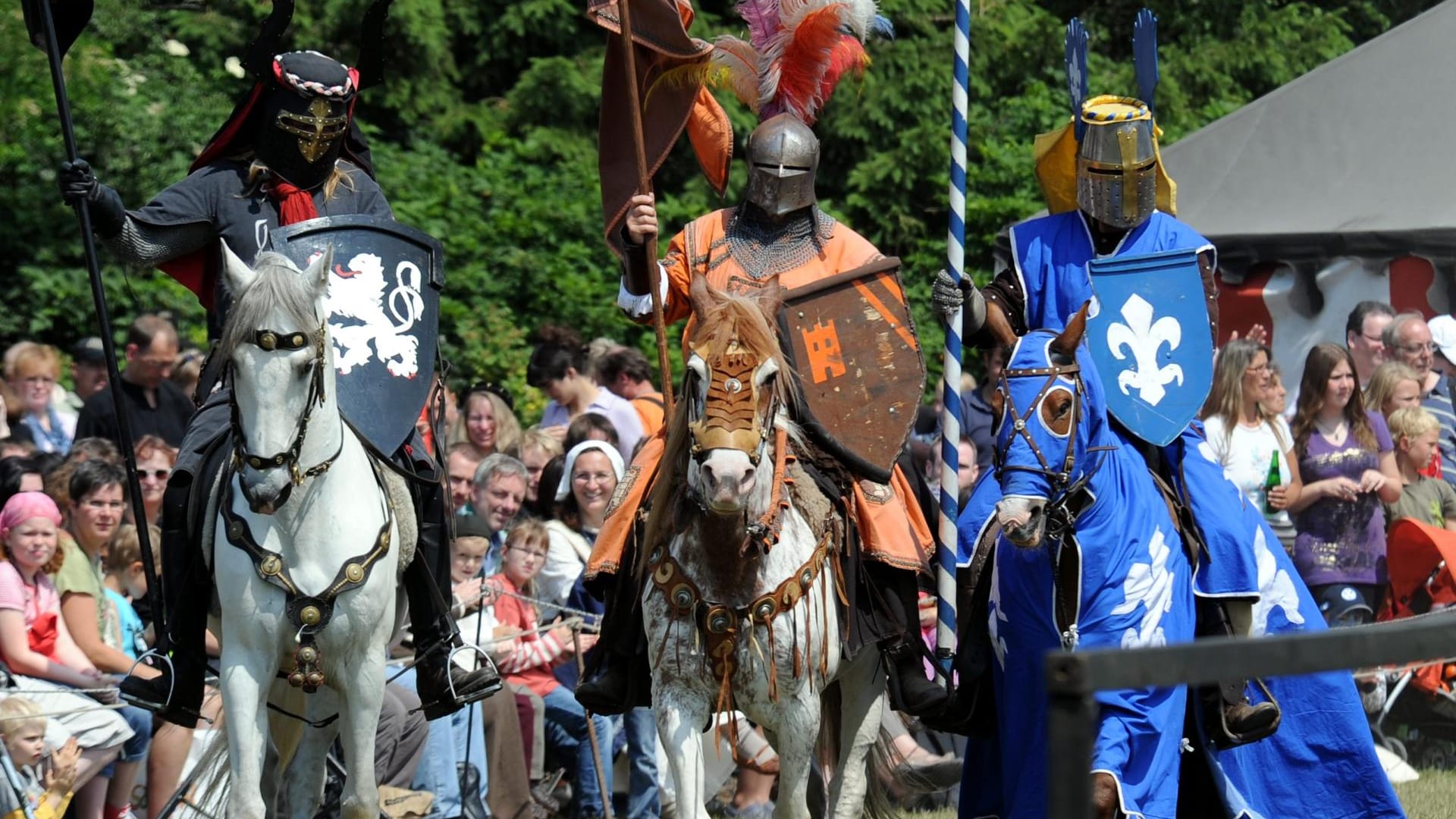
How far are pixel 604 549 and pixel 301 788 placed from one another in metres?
1.46

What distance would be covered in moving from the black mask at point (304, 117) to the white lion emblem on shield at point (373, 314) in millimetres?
463

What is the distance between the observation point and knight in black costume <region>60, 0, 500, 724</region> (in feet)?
23.8

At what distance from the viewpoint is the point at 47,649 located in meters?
8.27

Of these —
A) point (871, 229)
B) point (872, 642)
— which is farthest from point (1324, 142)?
point (872, 642)

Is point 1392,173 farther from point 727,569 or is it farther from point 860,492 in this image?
point 727,569

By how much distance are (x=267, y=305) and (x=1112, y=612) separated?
8.89ft

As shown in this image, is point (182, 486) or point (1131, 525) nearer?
point (1131, 525)

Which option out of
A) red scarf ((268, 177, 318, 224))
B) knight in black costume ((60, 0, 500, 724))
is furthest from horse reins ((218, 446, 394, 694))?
red scarf ((268, 177, 318, 224))

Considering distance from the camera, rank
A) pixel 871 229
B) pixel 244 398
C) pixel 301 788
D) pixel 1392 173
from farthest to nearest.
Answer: pixel 871 229, pixel 1392 173, pixel 301 788, pixel 244 398

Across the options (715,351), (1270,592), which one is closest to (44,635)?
(715,351)

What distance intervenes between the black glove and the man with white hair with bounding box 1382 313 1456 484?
7634mm

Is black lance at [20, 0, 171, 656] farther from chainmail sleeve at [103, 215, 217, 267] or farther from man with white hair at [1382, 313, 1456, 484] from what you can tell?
man with white hair at [1382, 313, 1456, 484]

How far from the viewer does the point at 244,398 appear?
20.7 ft

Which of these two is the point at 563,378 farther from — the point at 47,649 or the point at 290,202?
the point at 290,202
